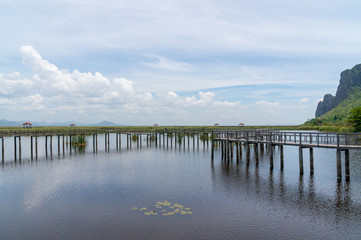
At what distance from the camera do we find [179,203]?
68.4 ft

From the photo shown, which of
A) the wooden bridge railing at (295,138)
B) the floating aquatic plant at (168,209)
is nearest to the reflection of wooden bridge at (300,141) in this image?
the wooden bridge railing at (295,138)

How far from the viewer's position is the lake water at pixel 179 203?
16.0 meters

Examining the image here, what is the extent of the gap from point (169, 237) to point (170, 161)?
26.8m

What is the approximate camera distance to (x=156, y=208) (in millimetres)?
19734

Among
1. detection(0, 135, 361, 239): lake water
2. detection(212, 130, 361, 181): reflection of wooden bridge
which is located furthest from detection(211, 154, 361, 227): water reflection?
detection(212, 130, 361, 181): reflection of wooden bridge

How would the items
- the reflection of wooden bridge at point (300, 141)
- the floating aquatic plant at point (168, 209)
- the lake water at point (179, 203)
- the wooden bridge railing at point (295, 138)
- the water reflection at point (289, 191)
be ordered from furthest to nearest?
the wooden bridge railing at point (295, 138) → the reflection of wooden bridge at point (300, 141) → the water reflection at point (289, 191) → the floating aquatic plant at point (168, 209) → the lake water at point (179, 203)

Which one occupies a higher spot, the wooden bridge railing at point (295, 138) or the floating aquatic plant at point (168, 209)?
the wooden bridge railing at point (295, 138)

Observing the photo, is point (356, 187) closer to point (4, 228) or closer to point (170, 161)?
point (170, 161)

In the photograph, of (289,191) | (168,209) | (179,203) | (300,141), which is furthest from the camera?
(300,141)

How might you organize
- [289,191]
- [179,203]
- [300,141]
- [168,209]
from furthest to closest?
[300,141], [289,191], [179,203], [168,209]

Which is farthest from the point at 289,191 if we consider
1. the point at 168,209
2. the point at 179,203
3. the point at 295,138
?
the point at 168,209

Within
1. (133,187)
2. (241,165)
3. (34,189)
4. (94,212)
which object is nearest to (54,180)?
(34,189)

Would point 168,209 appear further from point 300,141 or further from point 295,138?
point 300,141

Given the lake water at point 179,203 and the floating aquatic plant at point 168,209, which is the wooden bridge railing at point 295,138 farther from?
the floating aquatic plant at point 168,209
